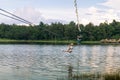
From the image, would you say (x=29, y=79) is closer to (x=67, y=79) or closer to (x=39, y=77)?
(x=39, y=77)

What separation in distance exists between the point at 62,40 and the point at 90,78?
162 metres

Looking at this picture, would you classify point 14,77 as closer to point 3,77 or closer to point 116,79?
point 3,77

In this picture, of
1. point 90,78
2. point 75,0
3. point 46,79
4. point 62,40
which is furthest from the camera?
point 62,40

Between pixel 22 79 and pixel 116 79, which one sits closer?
pixel 116 79

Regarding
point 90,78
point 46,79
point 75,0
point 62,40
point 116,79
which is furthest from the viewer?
point 62,40

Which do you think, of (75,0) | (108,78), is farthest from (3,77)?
(75,0)

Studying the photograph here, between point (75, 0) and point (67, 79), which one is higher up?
point (75, 0)

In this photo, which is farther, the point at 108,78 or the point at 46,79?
the point at 46,79

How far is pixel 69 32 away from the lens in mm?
196750

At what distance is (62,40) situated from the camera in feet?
641

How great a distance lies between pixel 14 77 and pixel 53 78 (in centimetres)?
422

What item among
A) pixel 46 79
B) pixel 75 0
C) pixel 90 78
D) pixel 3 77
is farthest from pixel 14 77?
pixel 75 0

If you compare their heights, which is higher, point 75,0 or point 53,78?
point 75,0

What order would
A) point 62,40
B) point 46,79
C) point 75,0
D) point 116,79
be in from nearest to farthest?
point 75,0 → point 116,79 → point 46,79 → point 62,40
